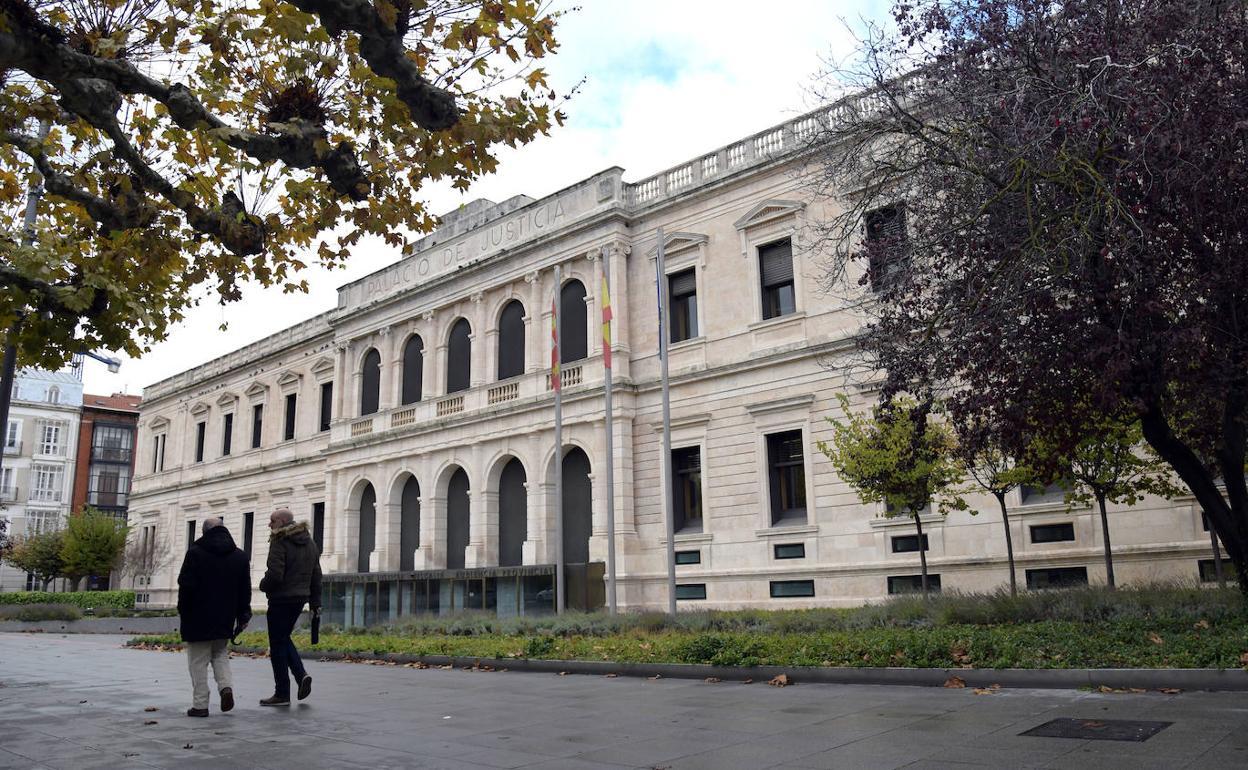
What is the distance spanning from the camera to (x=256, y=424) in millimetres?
44562

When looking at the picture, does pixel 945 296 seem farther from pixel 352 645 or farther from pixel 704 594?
pixel 704 594

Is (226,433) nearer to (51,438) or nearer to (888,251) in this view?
(51,438)

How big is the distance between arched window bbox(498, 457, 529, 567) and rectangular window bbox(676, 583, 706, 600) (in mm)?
5918

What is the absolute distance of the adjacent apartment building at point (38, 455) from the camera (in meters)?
67.2

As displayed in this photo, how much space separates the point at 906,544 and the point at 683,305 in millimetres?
9297

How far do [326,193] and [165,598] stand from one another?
146 ft

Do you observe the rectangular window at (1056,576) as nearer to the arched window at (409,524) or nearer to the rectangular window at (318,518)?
the arched window at (409,524)

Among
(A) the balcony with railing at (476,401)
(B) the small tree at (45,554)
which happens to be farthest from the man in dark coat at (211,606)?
(B) the small tree at (45,554)

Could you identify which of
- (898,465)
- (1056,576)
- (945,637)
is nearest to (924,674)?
(945,637)

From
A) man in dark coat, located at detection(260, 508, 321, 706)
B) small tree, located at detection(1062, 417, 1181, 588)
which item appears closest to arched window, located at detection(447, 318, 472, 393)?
small tree, located at detection(1062, 417, 1181, 588)

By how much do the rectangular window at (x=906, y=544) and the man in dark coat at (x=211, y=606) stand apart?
15.5 m

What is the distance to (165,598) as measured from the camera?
46875mm

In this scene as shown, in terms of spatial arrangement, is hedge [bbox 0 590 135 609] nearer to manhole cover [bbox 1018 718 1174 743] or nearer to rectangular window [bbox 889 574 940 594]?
rectangular window [bbox 889 574 940 594]

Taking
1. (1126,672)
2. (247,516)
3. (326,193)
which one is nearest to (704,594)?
(1126,672)
